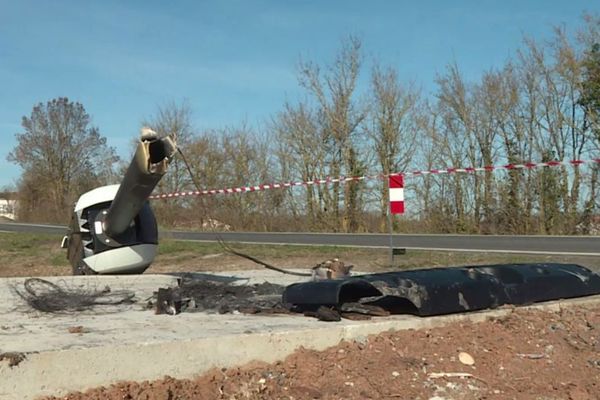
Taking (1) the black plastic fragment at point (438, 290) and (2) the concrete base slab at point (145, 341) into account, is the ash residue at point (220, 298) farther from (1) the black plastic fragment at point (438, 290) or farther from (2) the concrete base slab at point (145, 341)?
(1) the black plastic fragment at point (438, 290)

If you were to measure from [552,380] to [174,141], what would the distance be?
3.33 m

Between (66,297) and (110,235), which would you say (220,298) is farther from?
(110,235)

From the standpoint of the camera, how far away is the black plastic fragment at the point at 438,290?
15.8 ft

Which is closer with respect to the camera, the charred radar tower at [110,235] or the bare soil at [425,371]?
the bare soil at [425,371]

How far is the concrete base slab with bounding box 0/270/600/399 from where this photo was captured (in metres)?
3.38

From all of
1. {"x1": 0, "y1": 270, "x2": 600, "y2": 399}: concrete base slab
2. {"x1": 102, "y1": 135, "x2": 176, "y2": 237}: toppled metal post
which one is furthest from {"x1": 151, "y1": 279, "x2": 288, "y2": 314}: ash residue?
{"x1": 102, "y1": 135, "x2": 176, "y2": 237}: toppled metal post

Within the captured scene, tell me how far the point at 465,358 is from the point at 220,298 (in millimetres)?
2447

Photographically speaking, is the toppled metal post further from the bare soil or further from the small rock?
the small rock

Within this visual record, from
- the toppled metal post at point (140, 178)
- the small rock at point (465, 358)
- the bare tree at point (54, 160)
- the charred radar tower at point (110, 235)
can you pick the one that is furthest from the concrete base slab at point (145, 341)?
the bare tree at point (54, 160)

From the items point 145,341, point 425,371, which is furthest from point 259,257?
point 145,341

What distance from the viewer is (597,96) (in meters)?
24.3

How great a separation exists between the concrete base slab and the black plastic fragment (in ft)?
0.50

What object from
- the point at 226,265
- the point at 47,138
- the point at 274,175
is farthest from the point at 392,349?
the point at 47,138

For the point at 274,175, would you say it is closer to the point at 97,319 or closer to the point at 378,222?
the point at 378,222
